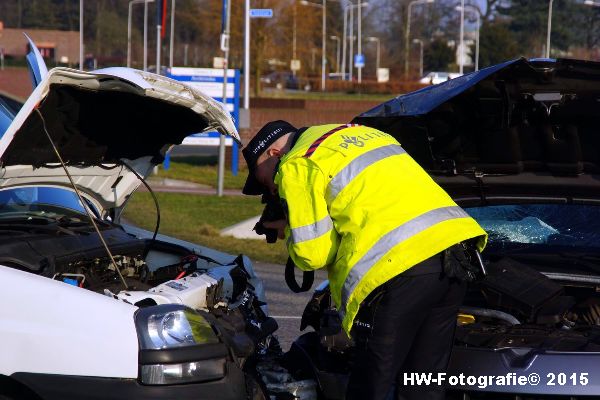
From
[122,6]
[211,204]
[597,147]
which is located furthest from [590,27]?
[597,147]

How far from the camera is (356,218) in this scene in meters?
3.76

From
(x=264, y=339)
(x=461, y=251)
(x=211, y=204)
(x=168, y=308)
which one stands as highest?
(x=461, y=251)

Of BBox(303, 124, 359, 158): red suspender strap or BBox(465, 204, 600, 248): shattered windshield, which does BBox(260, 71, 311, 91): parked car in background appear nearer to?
BBox(465, 204, 600, 248): shattered windshield

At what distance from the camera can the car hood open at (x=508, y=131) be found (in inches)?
191

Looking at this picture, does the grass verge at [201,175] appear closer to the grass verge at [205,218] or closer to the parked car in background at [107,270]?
the grass verge at [205,218]

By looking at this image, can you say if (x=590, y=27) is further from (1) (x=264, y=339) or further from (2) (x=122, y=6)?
(1) (x=264, y=339)

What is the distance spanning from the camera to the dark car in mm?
4504

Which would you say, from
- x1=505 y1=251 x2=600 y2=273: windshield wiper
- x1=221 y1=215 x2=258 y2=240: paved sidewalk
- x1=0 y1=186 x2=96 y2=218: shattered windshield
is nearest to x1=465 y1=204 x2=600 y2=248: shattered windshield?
x1=505 y1=251 x2=600 y2=273: windshield wiper

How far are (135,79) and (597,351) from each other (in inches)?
93.4

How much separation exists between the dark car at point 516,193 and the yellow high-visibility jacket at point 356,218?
2.10 feet

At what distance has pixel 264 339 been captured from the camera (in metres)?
4.80

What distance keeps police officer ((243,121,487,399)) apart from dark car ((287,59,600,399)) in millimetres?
455

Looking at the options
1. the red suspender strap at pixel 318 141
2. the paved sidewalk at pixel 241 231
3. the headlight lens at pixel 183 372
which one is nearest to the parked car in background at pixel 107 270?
the headlight lens at pixel 183 372

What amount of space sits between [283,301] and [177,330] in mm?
5069
